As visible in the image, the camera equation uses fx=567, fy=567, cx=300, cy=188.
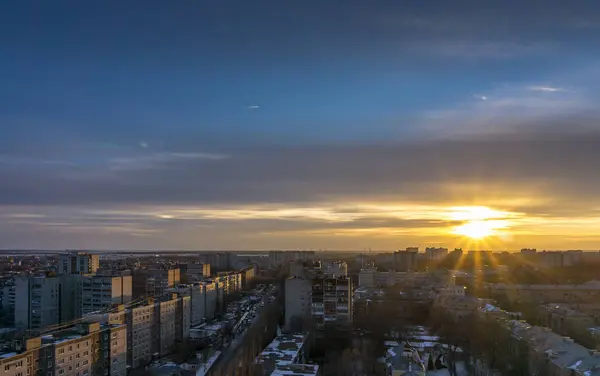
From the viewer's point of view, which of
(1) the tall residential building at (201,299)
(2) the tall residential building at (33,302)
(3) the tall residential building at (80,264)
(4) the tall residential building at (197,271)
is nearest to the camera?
(2) the tall residential building at (33,302)

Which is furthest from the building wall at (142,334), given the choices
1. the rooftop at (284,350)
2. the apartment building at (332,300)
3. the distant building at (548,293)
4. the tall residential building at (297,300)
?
the distant building at (548,293)

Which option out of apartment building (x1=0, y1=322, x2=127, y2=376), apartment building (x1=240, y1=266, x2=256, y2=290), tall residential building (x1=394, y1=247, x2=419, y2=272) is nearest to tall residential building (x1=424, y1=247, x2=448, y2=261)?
tall residential building (x1=394, y1=247, x2=419, y2=272)

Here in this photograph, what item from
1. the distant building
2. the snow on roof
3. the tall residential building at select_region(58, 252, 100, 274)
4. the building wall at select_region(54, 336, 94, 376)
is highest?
the tall residential building at select_region(58, 252, 100, 274)

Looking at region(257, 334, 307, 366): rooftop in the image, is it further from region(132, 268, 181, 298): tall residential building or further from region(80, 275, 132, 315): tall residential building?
region(132, 268, 181, 298): tall residential building

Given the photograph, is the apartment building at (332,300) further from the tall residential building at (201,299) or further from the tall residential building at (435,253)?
the tall residential building at (435,253)

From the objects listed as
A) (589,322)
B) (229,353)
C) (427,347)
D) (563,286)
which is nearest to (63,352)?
(229,353)

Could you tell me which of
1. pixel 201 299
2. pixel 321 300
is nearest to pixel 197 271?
pixel 201 299

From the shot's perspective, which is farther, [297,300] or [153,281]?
[153,281]

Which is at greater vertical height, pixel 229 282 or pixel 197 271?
pixel 197 271

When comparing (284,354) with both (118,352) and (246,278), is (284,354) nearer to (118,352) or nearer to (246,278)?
(118,352)
